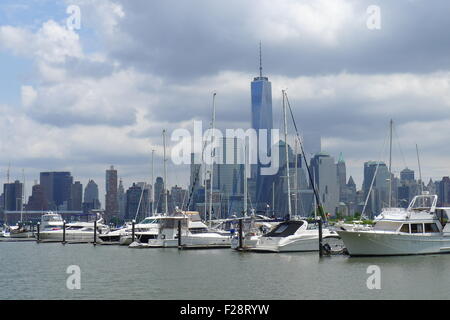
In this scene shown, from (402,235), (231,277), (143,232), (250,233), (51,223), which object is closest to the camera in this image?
(231,277)

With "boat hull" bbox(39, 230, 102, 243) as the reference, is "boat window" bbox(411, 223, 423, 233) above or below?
above

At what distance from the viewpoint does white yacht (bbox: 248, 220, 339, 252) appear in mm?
63156

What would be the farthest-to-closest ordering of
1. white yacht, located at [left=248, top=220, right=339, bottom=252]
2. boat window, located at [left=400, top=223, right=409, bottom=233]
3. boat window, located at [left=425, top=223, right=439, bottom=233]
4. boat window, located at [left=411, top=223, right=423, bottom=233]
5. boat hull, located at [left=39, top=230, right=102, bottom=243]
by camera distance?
boat hull, located at [left=39, top=230, right=102, bottom=243] < white yacht, located at [left=248, top=220, right=339, bottom=252] < boat window, located at [left=425, top=223, right=439, bottom=233] < boat window, located at [left=411, top=223, right=423, bottom=233] < boat window, located at [left=400, top=223, right=409, bottom=233]

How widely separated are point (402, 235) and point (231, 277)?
18236 millimetres

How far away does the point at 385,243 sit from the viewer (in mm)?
54312

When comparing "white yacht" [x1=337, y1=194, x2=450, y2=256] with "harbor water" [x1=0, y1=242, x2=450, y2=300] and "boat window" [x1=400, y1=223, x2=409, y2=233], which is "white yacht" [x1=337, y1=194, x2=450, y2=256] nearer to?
"boat window" [x1=400, y1=223, x2=409, y2=233]

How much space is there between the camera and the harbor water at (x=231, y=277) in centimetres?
3584

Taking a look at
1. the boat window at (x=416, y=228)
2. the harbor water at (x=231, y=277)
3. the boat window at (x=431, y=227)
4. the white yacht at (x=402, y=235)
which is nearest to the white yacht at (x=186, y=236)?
the harbor water at (x=231, y=277)

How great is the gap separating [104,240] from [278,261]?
152 feet

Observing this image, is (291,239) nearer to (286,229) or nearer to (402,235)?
(286,229)

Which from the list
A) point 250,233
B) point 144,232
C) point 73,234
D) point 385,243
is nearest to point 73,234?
point 73,234

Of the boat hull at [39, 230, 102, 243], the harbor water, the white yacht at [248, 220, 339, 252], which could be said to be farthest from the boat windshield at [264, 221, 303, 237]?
the boat hull at [39, 230, 102, 243]

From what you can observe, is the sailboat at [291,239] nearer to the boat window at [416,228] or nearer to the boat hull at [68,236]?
the boat window at [416,228]
